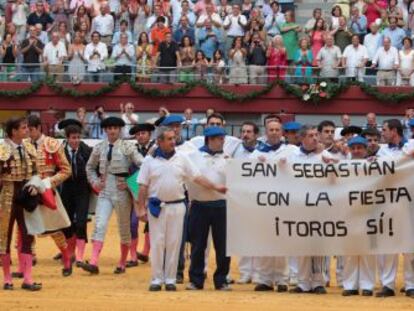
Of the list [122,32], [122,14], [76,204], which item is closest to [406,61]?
[122,32]

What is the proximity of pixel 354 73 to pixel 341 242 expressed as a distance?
51.8 feet

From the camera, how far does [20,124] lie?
16812mm

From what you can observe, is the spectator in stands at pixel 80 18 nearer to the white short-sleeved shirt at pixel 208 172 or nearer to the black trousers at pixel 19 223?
the white short-sleeved shirt at pixel 208 172

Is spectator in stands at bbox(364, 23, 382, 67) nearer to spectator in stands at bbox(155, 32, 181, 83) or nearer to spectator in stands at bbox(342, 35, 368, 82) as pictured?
spectator in stands at bbox(342, 35, 368, 82)

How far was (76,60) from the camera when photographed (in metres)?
33.4

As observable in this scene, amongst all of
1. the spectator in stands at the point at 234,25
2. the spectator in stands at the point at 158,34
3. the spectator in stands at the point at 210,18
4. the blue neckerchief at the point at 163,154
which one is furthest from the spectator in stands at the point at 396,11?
the blue neckerchief at the point at 163,154

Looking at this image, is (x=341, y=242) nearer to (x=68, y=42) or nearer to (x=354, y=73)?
(x=354, y=73)

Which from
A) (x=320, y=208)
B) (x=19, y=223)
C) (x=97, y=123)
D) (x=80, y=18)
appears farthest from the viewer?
(x=80, y=18)

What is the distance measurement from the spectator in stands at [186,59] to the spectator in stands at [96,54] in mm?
1735

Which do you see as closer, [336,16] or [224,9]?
[336,16]

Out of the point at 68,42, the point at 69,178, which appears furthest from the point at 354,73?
the point at 69,178

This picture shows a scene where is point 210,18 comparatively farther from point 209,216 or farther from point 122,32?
point 209,216

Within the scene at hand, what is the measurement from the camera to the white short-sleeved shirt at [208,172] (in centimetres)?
1698

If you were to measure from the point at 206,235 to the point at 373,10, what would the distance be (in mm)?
17028
